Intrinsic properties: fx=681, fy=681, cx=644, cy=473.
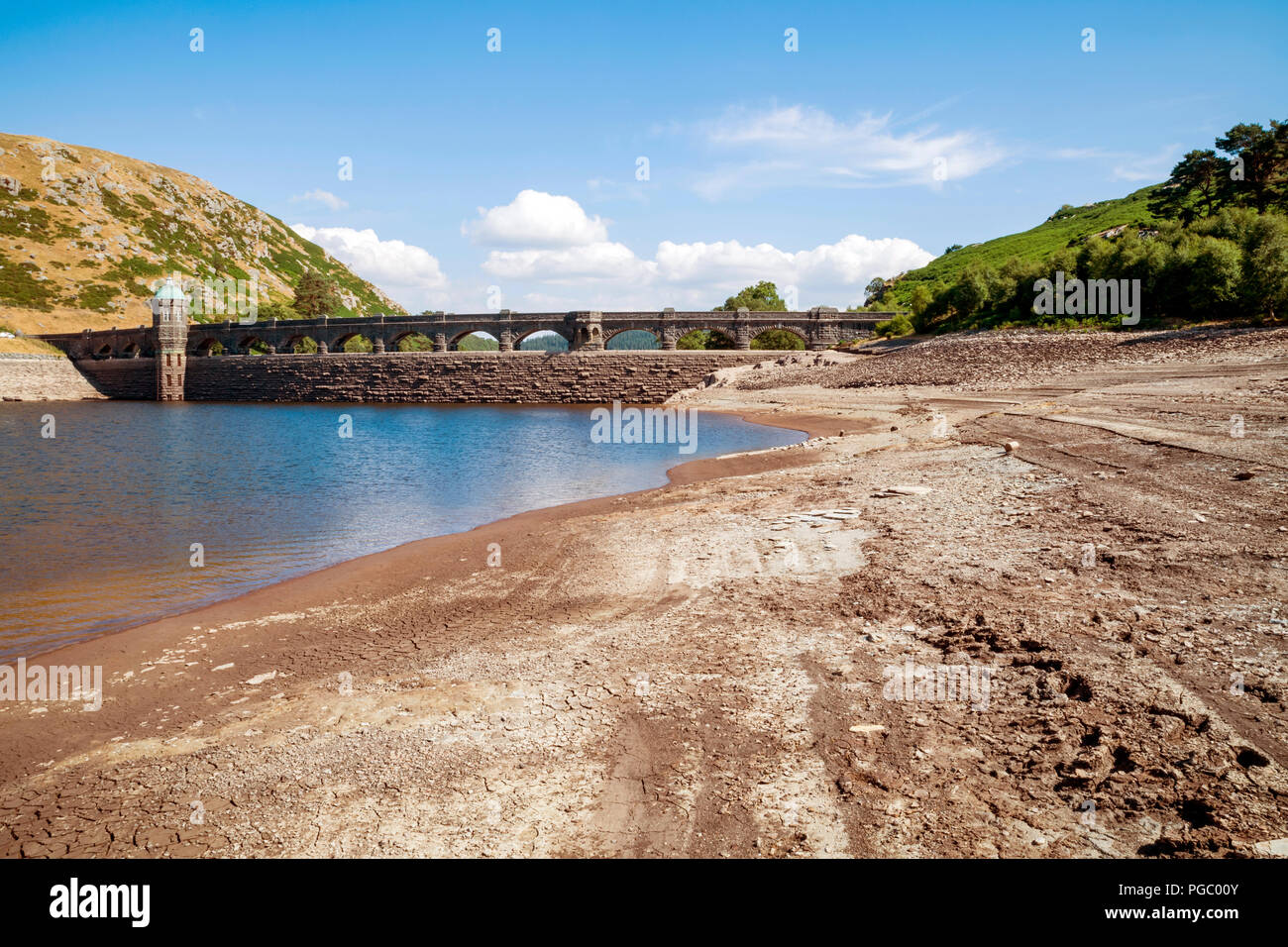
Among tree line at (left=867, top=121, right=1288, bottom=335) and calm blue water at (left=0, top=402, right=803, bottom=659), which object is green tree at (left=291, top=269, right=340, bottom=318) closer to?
calm blue water at (left=0, top=402, right=803, bottom=659)

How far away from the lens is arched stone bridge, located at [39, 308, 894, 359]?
67.6 m

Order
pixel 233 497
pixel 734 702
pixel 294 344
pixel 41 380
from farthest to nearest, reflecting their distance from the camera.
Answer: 1. pixel 294 344
2. pixel 41 380
3. pixel 233 497
4. pixel 734 702

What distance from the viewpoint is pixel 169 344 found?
8631cm

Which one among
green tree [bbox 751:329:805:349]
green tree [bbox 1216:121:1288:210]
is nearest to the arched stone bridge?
green tree [bbox 751:329:805:349]

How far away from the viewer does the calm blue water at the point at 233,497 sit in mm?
10891

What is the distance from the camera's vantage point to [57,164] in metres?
139

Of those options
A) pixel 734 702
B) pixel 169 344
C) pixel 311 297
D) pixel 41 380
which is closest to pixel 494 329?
pixel 169 344

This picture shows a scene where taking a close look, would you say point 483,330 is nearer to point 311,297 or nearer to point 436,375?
point 436,375

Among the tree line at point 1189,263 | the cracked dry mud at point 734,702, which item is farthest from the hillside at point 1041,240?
the cracked dry mud at point 734,702

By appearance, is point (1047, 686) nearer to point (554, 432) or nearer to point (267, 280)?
point (554, 432)

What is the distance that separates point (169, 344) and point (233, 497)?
84891mm

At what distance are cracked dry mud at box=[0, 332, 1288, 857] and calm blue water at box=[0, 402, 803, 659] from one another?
166 centimetres
